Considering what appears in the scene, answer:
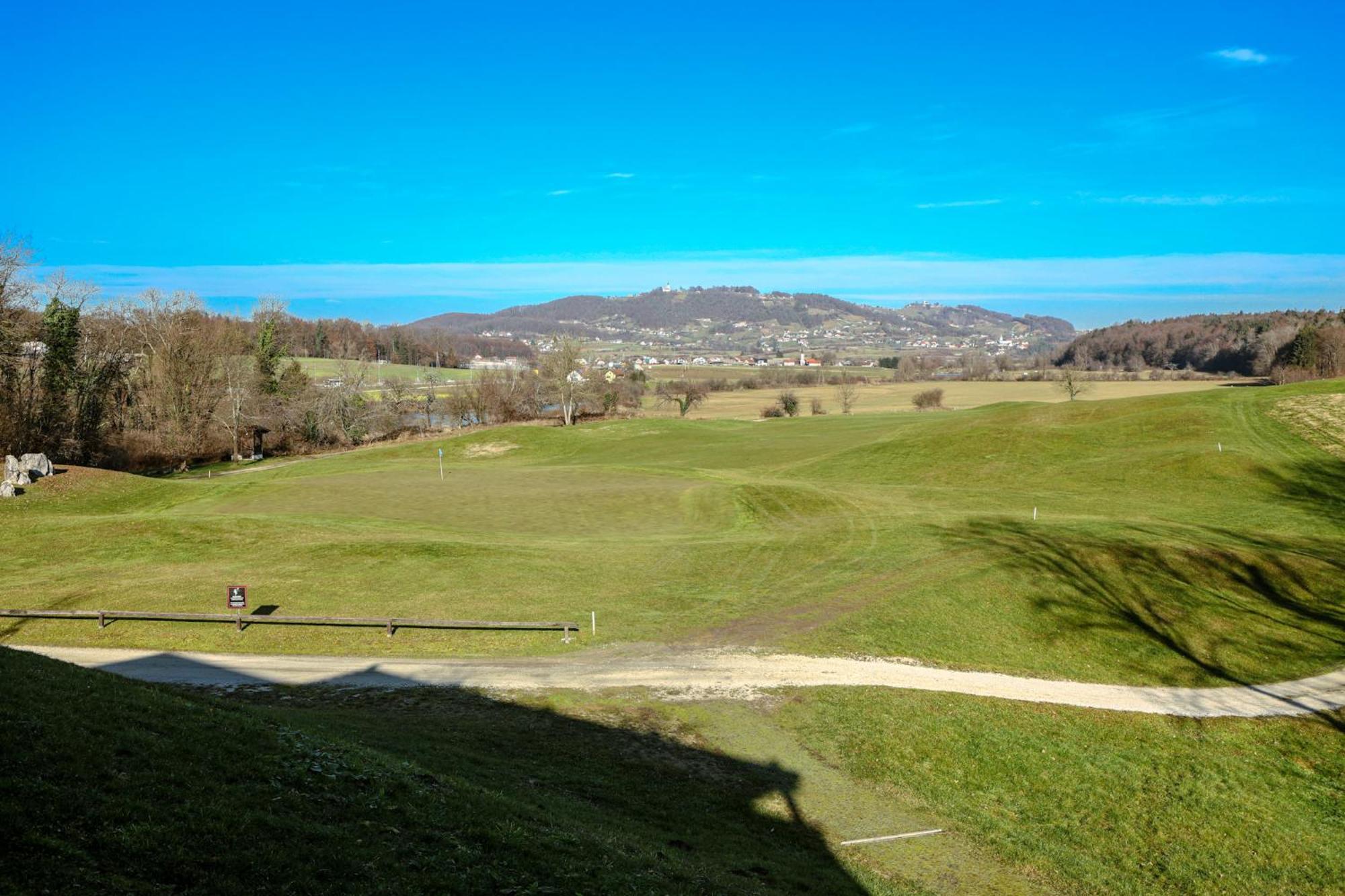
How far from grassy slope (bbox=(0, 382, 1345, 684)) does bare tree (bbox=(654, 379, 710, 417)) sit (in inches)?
2687

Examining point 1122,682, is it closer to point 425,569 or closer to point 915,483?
point 425,569

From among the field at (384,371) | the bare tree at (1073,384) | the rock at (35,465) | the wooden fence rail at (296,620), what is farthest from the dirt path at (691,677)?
the field at (384,371)

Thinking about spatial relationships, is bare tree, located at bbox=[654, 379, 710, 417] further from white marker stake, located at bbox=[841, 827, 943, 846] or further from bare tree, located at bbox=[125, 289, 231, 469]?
white marker stake, located at bbox=[841, 827, 943, 846]

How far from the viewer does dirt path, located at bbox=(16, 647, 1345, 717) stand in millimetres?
22156

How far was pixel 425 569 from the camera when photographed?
3238 centimetres

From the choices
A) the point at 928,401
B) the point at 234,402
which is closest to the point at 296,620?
the point at 234,402

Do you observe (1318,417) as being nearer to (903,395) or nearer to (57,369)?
(903,395)

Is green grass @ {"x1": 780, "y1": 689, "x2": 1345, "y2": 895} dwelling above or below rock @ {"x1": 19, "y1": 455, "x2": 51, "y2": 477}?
below

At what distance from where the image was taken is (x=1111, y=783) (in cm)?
1822

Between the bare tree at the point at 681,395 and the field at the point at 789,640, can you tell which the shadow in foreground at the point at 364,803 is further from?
the bare tree at the point at 681,395

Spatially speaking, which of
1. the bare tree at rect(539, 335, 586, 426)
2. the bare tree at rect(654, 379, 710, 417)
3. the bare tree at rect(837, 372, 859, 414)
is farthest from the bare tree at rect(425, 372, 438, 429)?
the bare tree at rect(837, 372, 859, 414)

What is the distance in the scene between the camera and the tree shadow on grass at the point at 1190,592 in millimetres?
26562

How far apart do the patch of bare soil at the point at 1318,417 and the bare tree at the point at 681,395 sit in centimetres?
7612

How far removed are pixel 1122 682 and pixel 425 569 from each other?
81.3 feet
